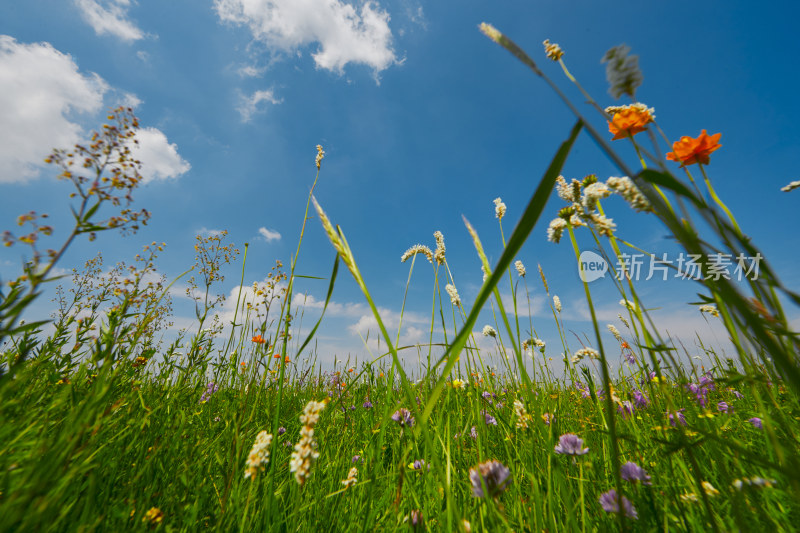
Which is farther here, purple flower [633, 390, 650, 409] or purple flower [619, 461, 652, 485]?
purple flower [633, 390, 650, 409]

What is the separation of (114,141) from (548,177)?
71.7 inches

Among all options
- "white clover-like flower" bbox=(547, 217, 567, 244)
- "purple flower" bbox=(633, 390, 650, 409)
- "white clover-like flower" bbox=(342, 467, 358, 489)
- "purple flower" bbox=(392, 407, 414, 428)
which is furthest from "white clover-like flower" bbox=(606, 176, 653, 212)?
"purple flower" bbox=(633, 390, 650, 409)

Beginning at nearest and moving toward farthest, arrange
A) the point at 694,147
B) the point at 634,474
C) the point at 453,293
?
the point at 634,474, the point at 694,147, the point at 453,293

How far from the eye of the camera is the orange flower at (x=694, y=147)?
1649 mm

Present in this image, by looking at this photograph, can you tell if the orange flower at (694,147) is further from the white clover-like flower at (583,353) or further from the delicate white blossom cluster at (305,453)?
the delicate white blossom cluster at (305,453)

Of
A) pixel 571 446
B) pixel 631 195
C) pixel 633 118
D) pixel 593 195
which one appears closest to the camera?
pixel 631 195

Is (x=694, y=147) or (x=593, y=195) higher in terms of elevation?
(x=694, y=147)

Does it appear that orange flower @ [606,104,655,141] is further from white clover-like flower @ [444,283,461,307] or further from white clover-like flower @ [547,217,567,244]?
white clover-like flower @ [444,283,461,307]

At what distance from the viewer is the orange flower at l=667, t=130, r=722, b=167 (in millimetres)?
1649

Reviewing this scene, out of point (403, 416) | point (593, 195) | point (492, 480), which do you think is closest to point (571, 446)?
point (492, 480)

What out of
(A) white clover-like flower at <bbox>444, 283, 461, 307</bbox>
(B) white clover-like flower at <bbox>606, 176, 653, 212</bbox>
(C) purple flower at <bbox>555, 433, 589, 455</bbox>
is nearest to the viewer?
(B) white clover-like flower at <bbox>606, 176, 653, 212</bbox>

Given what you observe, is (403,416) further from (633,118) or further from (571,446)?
(633,118)

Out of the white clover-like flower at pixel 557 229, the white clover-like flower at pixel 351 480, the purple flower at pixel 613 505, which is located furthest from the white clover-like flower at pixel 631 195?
the white clover-like flower at pixel 351 480

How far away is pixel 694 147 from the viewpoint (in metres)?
1.65
